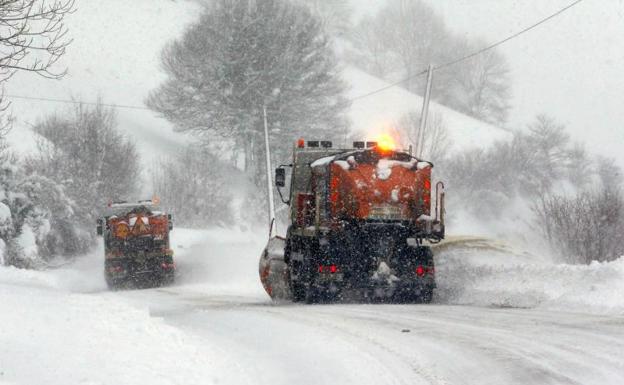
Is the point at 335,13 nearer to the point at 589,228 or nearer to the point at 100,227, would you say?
the point at 100,227

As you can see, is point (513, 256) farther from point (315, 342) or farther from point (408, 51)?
point (408, 51)

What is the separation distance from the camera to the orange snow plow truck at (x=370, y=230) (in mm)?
15742

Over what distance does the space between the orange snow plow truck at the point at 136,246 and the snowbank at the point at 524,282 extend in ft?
34.7

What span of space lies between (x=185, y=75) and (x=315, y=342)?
42373mm

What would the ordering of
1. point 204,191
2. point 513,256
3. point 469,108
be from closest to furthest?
point 513,256 → point 204,191 → point 469,108

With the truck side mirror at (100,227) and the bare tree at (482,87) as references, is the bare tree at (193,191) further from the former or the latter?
the bare tree at (482,87)

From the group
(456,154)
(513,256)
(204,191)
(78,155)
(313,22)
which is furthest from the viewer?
(456,154)

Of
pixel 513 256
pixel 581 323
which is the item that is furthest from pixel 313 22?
pixel 581 323

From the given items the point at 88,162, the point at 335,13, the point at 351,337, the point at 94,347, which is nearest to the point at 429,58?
the point at 335,13

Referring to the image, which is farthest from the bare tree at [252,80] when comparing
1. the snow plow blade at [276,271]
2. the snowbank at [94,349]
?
the snowbank at [94,349]

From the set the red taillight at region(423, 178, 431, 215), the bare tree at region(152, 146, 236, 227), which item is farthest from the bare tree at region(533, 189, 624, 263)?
the bare tree at region(152, 146, 236, 227)

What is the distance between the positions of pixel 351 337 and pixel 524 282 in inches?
249

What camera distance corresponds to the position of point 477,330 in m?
10.5

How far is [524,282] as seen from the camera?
15.6 metres
